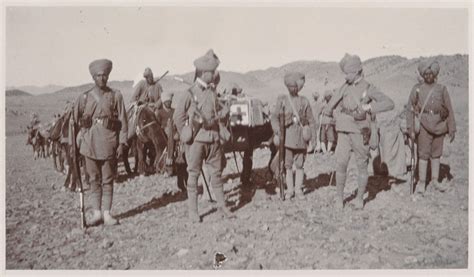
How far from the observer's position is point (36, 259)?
678 cm

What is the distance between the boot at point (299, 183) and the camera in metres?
7.64

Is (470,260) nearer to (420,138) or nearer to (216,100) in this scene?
(420,138)

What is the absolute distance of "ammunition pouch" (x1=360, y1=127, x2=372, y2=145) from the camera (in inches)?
275

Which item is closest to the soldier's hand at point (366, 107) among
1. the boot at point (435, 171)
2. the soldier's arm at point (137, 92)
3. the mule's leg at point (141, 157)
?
the boot at point (435, 171)

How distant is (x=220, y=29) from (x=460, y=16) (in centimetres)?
277

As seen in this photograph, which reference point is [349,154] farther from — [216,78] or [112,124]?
[112,124]

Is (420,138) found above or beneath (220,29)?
beneath

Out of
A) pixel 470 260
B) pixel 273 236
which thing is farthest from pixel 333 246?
pixel 470 260

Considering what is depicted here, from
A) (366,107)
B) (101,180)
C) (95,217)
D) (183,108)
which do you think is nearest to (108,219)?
(95,217)

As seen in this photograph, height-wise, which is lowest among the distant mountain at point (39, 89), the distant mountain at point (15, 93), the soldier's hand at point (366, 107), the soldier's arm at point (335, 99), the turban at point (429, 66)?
the soldier's hand at point (366, 107)

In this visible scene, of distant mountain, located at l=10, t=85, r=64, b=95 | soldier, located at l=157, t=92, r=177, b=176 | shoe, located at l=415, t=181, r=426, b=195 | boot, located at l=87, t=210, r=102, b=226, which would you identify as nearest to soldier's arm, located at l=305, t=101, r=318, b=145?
shoe, located at l=415, t=181, r=426, b=195

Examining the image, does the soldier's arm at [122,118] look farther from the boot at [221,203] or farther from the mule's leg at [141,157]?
the mule's leg at [141,157]

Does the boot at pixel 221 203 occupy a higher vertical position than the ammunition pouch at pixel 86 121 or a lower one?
lower

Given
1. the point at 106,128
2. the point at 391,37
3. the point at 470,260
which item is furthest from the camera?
the point at 391,37
